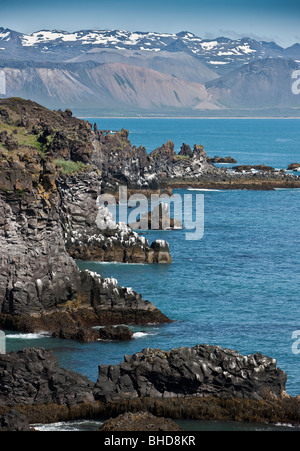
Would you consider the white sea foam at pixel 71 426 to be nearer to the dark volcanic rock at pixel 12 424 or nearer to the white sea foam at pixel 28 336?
the dark volcanic rock at pixel 12 424

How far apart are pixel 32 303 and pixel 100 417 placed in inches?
606

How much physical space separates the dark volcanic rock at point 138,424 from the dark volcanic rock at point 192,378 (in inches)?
251

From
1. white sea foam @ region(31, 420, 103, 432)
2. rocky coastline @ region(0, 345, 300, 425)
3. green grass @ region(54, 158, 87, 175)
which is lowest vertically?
white sea foam @ region(31, 420, 103, 432)

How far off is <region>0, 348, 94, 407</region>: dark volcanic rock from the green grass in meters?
38.1

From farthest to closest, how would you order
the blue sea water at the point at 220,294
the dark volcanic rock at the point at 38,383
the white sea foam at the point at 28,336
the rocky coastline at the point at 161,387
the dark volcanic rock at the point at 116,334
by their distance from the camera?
the dark volcanic rock at the point at 116,334
the white sea foam at the point at 28,336
the blue sea water at the point at 220,294
the dark volcanic rock at the point at 38,383
the rocky coastline at the point at 161,387

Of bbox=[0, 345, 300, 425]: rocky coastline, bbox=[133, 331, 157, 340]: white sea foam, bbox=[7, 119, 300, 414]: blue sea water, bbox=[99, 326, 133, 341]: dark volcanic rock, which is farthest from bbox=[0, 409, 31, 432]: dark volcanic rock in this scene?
bbox=[133, 331, 157, 340]: white sea foam

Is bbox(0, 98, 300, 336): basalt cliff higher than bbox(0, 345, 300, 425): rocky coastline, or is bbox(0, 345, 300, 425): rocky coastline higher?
bbox(0, 98, 300, 336): basalt cliff

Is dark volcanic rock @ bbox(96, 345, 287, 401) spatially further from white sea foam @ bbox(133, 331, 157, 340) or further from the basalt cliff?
the basalt cliff

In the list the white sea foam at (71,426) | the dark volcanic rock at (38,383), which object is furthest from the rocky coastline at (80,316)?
the white sea foam at (71,426)

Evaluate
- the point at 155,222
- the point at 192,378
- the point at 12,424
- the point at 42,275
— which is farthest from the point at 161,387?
the point at 155,222

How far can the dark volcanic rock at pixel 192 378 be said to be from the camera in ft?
121

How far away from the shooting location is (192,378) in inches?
1453

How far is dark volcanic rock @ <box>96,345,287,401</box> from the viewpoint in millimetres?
36938

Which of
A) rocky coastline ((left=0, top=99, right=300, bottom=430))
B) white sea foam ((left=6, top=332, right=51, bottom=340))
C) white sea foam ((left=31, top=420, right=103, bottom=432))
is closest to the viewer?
white sea foam ((left=31, top=420, right=103, bottom=432))
